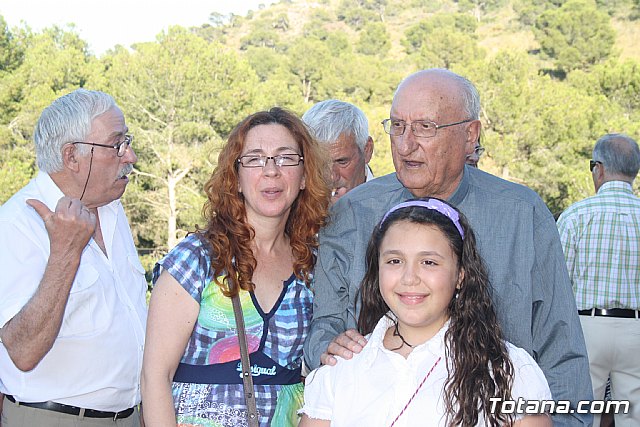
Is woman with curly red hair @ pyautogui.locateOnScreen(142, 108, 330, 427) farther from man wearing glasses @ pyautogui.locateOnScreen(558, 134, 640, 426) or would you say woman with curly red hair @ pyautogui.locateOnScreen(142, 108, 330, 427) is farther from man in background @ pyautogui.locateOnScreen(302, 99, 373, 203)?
man wearing glasses @ pyautogui.locateOnScreen(558, 134, 640, 426)

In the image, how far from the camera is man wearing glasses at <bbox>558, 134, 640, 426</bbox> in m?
→ 5.52

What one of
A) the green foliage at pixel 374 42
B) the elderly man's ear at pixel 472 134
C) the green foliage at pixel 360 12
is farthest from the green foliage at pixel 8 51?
the green foliage at pixel 360 12

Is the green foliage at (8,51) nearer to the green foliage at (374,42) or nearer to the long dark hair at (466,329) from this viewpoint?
the long dark hair at (466,329)

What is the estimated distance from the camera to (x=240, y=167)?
270 cm

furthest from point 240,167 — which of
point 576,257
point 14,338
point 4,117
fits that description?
point 4,117

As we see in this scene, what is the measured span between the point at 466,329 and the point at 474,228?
54 centimetres

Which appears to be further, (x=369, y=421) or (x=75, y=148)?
(x=75, y=148)

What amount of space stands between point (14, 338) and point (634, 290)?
4.54 meters

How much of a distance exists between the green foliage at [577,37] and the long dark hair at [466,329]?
38.9 m

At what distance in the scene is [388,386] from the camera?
2.08 meters

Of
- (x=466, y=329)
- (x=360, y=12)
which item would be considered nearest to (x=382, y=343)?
(x=466, y=329)

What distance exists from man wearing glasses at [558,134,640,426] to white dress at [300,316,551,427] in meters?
3.82

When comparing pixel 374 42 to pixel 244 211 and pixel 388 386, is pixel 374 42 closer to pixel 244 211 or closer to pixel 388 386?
pixel 244 211

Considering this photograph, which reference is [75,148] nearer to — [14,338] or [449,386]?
[14,338]
